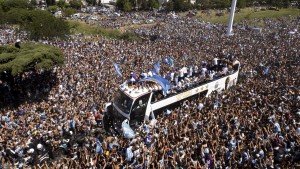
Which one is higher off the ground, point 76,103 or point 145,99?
point 145,99

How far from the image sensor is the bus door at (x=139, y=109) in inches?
562

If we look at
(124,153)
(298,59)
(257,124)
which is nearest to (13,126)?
(124,153)

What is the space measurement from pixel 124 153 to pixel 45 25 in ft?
93.7

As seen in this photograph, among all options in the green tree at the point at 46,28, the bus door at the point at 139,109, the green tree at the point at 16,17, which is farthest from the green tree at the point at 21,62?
the green tree at the point at 16,17

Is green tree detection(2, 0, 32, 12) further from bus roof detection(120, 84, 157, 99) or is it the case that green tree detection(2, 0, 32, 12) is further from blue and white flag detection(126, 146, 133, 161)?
blue and white flag detection(126, 146, 133, 161)

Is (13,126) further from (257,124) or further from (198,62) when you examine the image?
(198,62)

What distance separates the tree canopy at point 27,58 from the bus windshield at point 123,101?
6629 mm

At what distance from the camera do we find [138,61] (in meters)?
26.2

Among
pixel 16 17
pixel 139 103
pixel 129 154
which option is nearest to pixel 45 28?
pixel 16 17

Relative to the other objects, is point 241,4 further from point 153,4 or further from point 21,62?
point 21,62

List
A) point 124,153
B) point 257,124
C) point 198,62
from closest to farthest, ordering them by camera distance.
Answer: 1. point 124,153
2. point 257,124
3. point 198,62

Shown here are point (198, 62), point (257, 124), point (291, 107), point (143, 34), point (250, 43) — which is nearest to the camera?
point (257, 124)

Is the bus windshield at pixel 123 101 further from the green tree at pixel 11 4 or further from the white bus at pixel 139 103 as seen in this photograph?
the green tree at pixel 11 4

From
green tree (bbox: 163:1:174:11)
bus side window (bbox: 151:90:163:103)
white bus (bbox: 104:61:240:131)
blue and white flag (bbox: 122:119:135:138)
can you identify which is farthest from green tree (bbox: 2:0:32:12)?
blue and white flag (bbox: 122:119:135:138)
